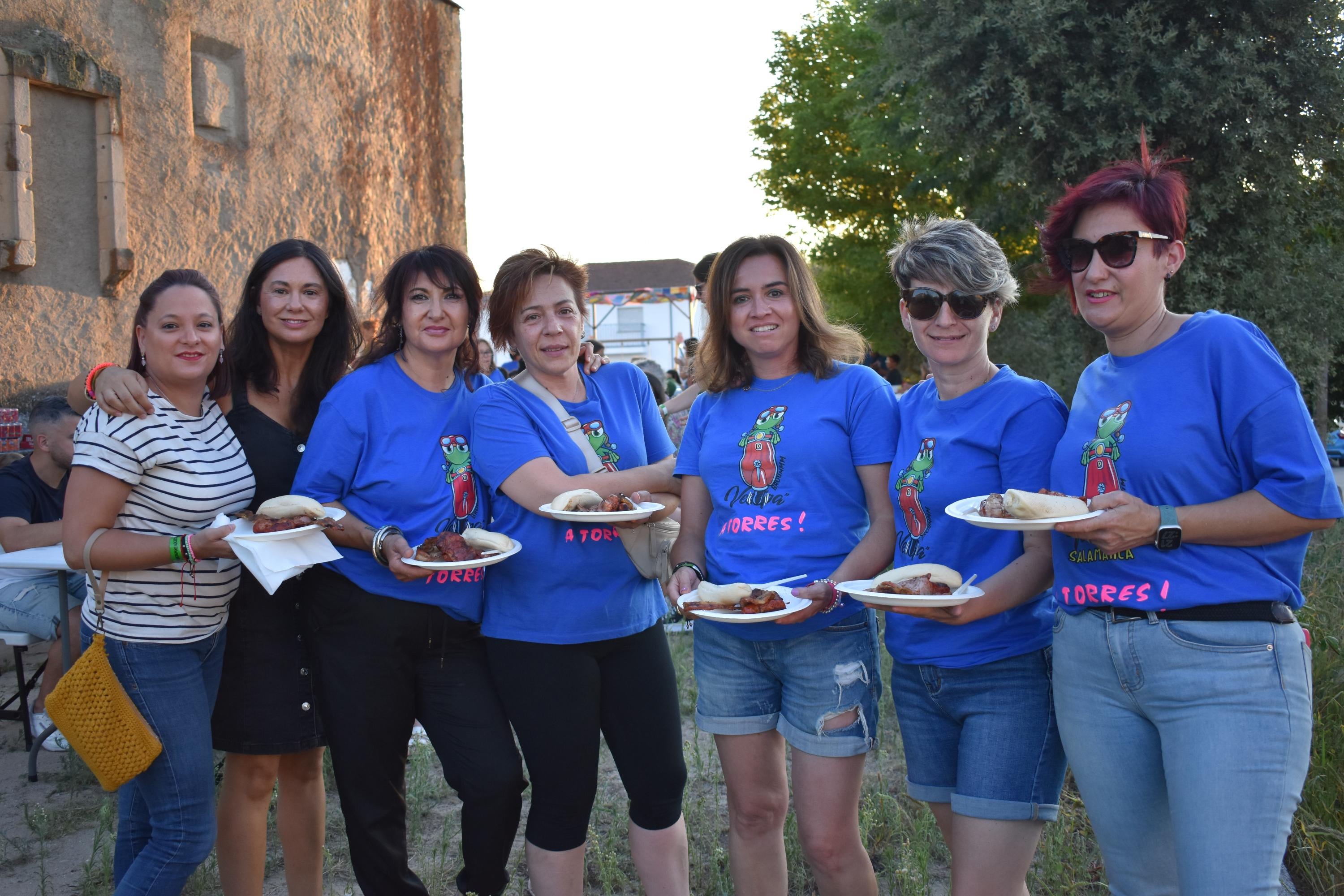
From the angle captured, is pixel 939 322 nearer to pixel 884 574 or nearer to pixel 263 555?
pixel 884 574

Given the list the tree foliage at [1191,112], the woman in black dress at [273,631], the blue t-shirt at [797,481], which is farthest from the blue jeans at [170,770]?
the tree foliage at [1191,112]

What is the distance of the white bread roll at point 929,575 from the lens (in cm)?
250

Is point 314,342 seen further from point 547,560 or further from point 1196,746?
point 1196,746

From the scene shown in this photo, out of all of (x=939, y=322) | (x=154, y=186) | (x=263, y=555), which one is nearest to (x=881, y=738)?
(x=939, y=322)

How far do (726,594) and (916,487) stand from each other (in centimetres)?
62

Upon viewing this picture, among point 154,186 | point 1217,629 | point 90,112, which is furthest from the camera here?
point 154,186

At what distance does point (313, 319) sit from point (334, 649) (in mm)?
1157

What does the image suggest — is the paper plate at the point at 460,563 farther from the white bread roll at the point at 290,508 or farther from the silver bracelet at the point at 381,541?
the white bread roll at the point at 290,508

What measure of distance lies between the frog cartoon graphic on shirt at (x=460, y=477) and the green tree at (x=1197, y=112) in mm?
6664

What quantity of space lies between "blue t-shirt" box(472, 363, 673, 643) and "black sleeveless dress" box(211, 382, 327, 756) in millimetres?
704

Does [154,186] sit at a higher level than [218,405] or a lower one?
higher

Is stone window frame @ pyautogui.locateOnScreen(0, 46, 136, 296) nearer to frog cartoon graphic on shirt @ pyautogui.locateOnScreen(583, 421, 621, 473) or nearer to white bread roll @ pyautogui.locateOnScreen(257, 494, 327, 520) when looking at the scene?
white bread roll @ pyautogui.locateOnScreen(257, 494, 327, 520)

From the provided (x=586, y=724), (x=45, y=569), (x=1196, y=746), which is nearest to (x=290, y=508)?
(x=586, y=724)

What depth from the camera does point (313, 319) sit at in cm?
341
